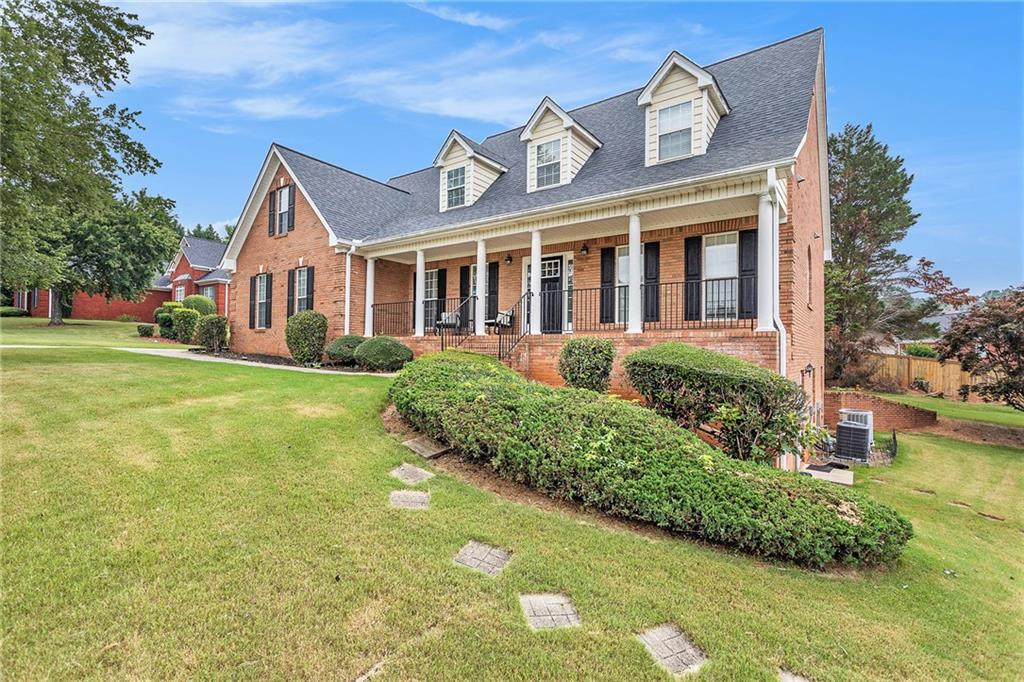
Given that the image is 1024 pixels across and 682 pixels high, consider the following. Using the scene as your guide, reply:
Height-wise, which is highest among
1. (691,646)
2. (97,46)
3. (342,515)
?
(97,46)

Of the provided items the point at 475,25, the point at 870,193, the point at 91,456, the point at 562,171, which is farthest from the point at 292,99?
the point at 870,193

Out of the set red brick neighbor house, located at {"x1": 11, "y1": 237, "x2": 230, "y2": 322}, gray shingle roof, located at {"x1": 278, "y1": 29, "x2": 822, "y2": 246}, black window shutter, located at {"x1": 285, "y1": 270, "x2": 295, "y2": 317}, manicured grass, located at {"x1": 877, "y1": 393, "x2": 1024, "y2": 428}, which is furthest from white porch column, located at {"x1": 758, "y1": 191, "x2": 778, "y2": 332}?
red brick neighbor house, located at {"x1": 11, "y1": 237, "x2": 230, "y2": 322}

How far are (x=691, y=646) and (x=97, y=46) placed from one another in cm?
1481

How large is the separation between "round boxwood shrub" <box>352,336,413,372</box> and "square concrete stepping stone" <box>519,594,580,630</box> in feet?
30.4

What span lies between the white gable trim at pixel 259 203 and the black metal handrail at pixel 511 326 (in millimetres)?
5908

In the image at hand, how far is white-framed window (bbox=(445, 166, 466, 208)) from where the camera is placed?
1434cm

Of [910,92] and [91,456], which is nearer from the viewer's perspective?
[91,456]

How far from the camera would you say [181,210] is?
12133 millimetres

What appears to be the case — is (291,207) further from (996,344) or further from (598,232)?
(996,344)

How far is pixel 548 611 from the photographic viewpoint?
3.20 meters

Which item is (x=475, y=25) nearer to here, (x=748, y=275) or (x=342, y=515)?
(x=748, y=275)

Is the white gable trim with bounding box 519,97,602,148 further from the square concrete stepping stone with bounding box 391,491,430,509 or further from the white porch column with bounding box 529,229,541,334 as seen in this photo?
the square concrete stepping stone with bounding box 391,491,430,509

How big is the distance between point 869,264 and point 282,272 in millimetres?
29162

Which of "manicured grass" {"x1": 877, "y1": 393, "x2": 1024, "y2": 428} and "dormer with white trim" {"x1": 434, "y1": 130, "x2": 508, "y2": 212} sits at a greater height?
"dormer with white trim" {"x1": 434, "y1": 130, "x2": 508, "y2": 212}
